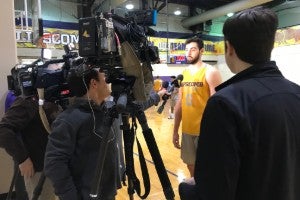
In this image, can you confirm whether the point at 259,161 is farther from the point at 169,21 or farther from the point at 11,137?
the point at 169,21

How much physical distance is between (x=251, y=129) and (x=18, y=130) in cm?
158

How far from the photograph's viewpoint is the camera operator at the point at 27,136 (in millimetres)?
1839

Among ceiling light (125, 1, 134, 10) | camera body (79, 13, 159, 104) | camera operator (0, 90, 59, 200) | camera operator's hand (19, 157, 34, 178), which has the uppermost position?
ceiling light (125, 1, 134, 10)

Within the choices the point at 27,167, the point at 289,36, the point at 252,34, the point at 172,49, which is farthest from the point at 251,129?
the point at 172,49

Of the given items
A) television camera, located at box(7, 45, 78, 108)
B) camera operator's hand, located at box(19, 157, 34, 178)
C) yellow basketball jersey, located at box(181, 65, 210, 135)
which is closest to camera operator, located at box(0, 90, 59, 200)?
camera operator's hand, located at box(19, 157, 34, 178)

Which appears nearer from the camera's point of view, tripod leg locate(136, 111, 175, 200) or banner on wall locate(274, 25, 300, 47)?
tripod leg locate(136, 111, 175, 200)

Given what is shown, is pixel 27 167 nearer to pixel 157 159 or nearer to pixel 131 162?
pixel 131 162

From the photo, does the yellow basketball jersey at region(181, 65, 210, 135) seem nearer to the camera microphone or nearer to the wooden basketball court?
the wooden basketball court

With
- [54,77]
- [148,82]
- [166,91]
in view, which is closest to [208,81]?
[166,91]

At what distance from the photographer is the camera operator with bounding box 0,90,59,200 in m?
1.84

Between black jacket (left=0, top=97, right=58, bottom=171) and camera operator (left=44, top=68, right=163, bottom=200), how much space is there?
53cm

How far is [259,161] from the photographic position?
857mm

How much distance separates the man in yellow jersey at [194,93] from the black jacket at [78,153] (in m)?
1.22

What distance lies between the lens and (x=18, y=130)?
1932 millimetres
